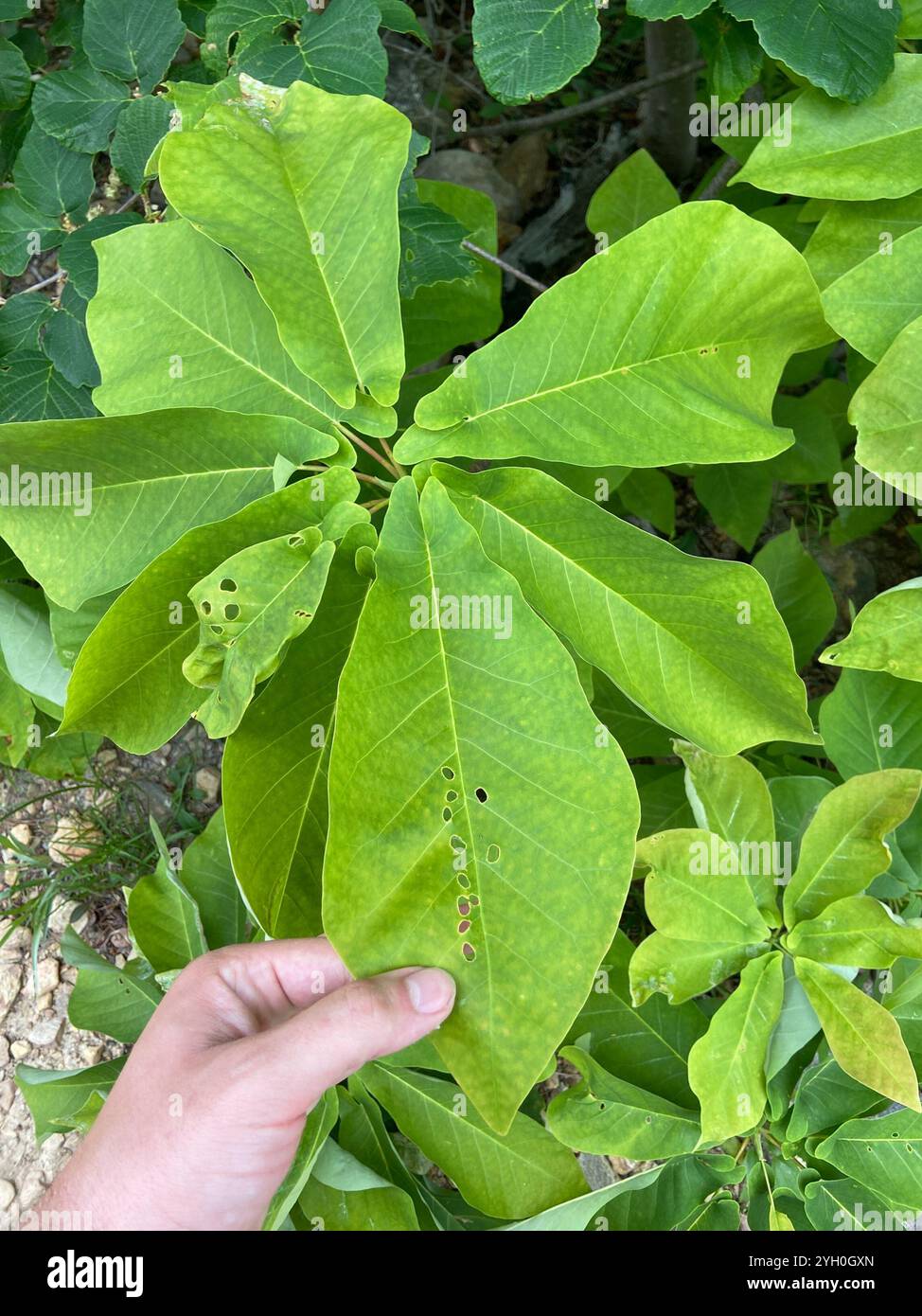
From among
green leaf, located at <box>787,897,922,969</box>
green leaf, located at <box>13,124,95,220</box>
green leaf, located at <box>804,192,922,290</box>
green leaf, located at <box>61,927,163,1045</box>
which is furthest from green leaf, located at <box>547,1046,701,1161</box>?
green leaf, located at <box>13,124,95,220</box>

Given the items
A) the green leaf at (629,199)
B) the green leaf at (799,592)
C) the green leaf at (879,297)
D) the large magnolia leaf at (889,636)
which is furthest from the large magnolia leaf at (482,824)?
the green leaf at (629,199)

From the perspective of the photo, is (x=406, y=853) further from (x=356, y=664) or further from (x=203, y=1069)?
(x=203, y=1069)

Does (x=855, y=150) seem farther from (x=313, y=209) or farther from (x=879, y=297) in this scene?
(x=313, y=209)

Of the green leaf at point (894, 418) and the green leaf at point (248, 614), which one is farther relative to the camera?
the green leaf at point (894, 418)

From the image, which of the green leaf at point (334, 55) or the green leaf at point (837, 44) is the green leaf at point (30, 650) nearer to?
the green leaf at point (334, 55)

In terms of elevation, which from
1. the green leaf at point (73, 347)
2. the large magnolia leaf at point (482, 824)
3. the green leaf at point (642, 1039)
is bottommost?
the green leaf at point (642, 1039)

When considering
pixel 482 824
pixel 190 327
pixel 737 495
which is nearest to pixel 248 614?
pixel 482 824

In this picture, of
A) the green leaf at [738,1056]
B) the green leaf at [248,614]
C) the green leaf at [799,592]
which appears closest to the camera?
the green leaf at [248,614]
